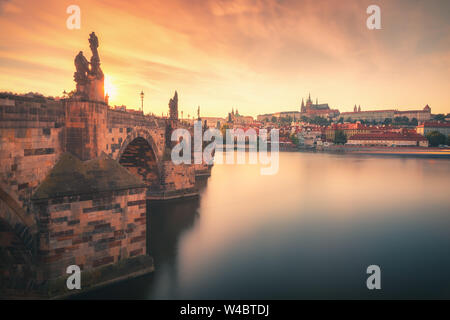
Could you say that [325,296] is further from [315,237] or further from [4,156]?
[4,156]

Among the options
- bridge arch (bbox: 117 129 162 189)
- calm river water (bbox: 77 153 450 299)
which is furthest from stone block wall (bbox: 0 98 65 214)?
bridge arch (bbox: 117 129 162 189)

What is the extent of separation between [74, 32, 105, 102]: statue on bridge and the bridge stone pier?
0.04 m

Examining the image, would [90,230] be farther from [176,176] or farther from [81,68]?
[176,176]

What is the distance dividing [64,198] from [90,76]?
16.5 ft

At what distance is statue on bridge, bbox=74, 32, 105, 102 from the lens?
11289 millimetres

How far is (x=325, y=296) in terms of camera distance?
441 inches

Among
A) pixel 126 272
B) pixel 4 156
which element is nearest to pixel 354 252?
pixel 126 272

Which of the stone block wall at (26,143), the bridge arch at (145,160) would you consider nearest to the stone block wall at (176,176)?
the bridge arch at (145,160)

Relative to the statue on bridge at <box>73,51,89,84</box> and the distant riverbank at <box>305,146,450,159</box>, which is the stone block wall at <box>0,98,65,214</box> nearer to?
the statue on bridge at <box>73,51,89,84</box>

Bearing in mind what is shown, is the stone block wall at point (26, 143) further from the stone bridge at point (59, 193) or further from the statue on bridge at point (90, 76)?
the statue on bridge at point (90, 76)

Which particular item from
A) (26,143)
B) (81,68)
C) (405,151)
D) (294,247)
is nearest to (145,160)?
(81,68)

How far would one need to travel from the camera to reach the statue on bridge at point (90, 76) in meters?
11.3

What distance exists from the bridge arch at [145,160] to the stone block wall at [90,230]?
11.1 m
